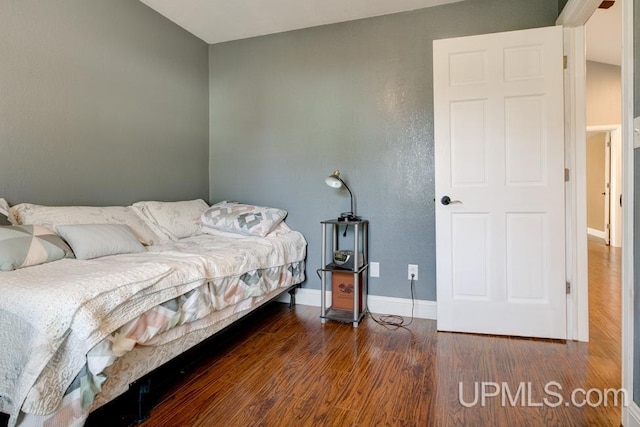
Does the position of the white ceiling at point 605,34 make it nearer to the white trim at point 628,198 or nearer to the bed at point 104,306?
the white trim at point 628,198

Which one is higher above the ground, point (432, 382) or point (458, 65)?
point (458, 65)

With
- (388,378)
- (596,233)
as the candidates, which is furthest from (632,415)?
(596,233)

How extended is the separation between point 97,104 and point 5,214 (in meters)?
1.00

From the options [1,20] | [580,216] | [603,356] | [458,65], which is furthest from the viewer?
[458,65]

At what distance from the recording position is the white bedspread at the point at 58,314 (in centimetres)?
101

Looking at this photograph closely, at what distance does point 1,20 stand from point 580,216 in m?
3.52

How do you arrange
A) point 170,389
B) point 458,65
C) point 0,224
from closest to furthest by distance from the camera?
point 0,224
point 170,389
point 458,65

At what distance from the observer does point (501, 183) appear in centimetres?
225

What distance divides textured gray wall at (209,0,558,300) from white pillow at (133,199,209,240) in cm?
57

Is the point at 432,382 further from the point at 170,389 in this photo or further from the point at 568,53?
the point at 568,53

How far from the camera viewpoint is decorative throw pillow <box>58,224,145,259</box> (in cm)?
168

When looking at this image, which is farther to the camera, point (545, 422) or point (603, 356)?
point (603, 356)

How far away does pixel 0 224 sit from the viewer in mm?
1523

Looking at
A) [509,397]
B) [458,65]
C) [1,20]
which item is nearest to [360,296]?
[509,397]
